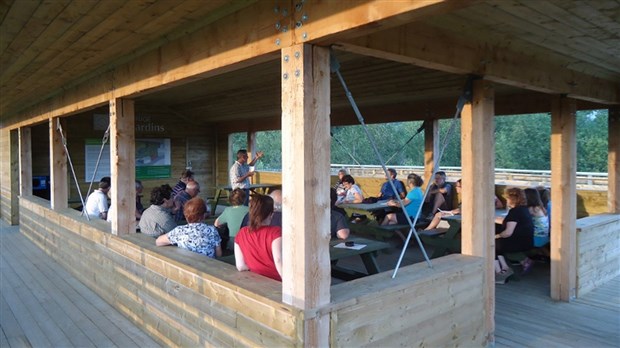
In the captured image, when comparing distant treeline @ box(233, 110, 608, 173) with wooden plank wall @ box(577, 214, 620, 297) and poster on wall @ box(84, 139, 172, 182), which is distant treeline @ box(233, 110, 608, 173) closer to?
poster on wall @ box(84, 139, 172, 182)

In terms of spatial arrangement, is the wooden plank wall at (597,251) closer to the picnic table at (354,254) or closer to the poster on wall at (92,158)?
the picnic table at (354,254)

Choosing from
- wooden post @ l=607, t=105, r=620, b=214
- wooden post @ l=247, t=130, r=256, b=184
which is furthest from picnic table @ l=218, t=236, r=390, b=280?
wooden post @ l=247, t=130, r=256, b=184

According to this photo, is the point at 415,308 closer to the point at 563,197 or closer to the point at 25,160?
the point at 563,197

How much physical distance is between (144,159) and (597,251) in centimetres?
815

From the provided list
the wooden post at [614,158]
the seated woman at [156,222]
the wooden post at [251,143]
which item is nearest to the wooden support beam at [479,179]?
the seated woman at [156,222]

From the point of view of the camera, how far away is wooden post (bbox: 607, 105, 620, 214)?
518cm

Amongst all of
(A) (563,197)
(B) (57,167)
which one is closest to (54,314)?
(B) (57,167)

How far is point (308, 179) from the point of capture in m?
2.26

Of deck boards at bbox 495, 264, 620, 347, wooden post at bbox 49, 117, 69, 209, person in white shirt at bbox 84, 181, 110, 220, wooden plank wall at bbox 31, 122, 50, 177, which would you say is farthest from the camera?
wooden plank wall at bbox 31, 122, 50, 177

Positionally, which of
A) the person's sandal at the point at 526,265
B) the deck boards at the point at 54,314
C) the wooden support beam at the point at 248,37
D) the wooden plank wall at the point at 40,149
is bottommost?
the deck boards at the point at 54,314

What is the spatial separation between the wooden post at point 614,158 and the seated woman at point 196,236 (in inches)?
176

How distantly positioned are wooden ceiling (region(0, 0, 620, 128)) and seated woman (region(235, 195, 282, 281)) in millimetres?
963

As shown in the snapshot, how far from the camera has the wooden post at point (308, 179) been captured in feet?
7.34

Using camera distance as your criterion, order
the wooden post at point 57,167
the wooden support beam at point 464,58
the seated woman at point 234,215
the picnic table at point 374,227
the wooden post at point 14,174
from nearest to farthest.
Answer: the wooden support beam at point 464,58 < the seated woman at point 234,215 < the picnic table at point 374,227 < the wooden post at point 57,167 < the wooden post at point 14,174
